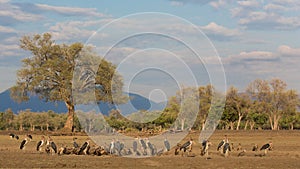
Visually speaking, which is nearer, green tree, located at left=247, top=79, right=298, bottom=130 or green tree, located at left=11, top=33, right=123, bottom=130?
green tree, located at left=11, top=33, right=123, bottom=130

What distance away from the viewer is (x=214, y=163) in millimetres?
26016

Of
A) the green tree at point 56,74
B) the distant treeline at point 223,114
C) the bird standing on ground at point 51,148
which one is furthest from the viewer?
the distant treeline at point 223,114

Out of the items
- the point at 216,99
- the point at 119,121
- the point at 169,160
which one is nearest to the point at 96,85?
the point at 119,121

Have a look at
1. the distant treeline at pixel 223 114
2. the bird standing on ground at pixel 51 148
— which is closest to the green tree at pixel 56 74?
the distant treeline at pixel 223 114

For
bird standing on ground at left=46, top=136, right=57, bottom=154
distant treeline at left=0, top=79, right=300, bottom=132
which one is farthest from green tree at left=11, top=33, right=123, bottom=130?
bird standing on ground at left=46, top=136, right=57, bottom=154

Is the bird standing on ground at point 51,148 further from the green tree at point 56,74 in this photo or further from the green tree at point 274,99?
the green tree at point 274,99

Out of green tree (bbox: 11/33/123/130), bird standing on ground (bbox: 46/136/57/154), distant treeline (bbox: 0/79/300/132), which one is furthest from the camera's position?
distant treeline (bbox: 0/79/300/132)

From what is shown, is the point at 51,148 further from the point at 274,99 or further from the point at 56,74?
the point at 274,99

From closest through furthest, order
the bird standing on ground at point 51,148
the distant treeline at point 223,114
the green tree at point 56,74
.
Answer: the bird standing on ground at point 51,148 < the green tree at point 56,74 < the distant treeline at point 223,114

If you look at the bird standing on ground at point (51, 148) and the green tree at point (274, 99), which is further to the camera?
the green tree at point (274, 99)

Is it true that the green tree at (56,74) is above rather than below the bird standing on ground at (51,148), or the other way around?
above

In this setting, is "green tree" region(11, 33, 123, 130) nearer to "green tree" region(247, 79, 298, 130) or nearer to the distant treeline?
the distant treeline

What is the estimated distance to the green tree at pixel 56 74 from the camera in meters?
70.1

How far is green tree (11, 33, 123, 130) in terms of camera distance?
7006 centimetres
